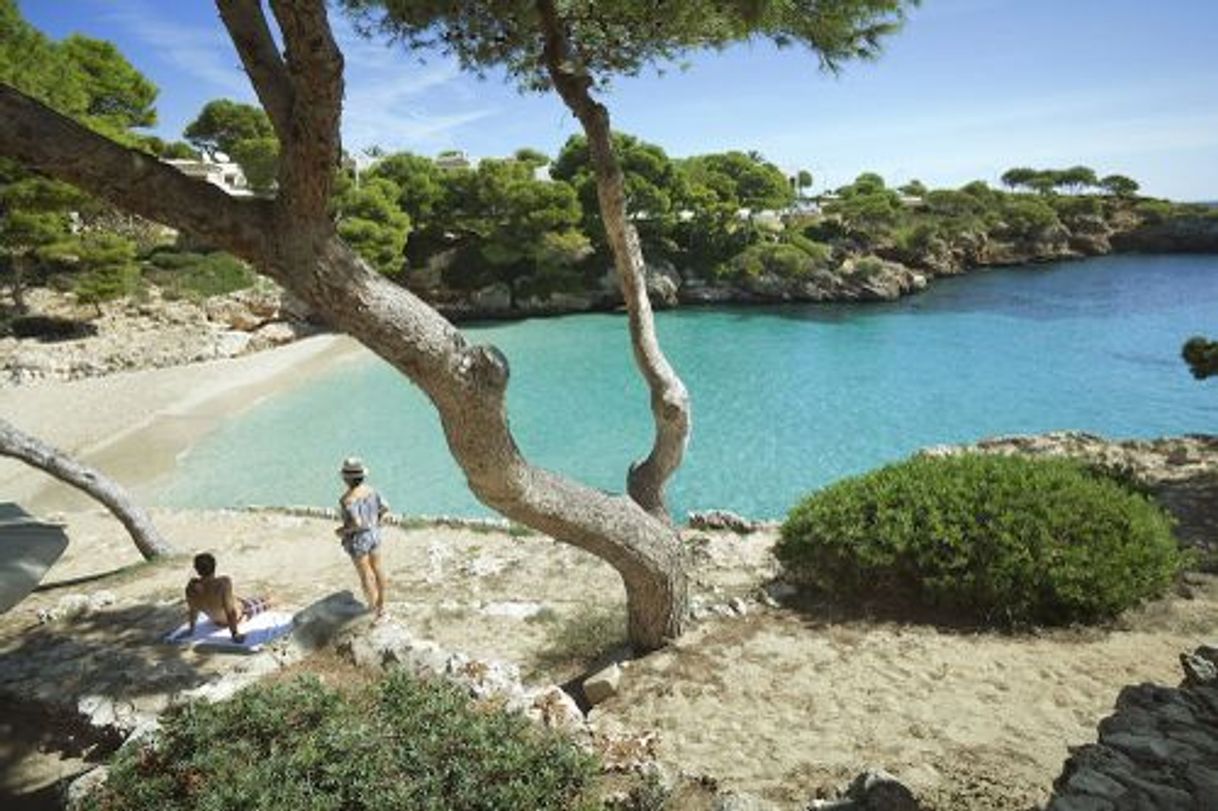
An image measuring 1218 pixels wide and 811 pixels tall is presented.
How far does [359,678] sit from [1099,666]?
6.00 m

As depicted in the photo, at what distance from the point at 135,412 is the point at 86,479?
14.1m

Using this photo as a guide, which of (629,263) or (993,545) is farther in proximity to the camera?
(629,263)

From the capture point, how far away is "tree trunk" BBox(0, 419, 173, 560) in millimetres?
9992

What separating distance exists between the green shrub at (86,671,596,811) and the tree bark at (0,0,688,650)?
5.25ft

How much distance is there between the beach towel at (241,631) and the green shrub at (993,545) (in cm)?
542

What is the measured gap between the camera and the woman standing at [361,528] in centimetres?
811

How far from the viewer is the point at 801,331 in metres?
35.8

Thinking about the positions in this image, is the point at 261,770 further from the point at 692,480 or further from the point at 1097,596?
the point at 692,480

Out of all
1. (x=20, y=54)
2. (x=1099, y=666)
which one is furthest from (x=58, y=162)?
(x=20, y=54)

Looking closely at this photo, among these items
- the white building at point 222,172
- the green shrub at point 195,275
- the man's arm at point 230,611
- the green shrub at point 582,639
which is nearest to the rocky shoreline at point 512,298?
the green shrub at point 195,275

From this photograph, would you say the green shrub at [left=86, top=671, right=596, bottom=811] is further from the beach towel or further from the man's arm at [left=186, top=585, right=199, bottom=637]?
the man's arm at [left=186, top=585, right=199, bottom=637]

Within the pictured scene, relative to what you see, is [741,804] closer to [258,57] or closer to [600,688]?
[600,688]

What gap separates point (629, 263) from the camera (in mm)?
7367

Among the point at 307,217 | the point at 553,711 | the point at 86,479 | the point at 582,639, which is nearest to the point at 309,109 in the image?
the point at 307,217
